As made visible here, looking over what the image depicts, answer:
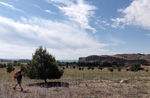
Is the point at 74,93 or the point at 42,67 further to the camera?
the point at 42,67

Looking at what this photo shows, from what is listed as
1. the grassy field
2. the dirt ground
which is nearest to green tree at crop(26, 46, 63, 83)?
the grassy field

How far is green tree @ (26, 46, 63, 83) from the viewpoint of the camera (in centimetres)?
1767

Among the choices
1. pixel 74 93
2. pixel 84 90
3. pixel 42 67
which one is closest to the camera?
pixel 74 93

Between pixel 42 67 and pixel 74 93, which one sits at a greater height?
pixel 42 67

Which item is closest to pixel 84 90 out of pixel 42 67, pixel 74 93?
pixel 74 93

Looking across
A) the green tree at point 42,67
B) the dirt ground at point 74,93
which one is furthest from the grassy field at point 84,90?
the green tree at point 42,67

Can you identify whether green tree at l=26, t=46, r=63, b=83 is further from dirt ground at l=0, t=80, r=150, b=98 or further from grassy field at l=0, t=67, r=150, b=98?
dirt ground at l=0, t=80, r=150, b=98

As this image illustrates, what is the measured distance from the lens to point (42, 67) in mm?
17766

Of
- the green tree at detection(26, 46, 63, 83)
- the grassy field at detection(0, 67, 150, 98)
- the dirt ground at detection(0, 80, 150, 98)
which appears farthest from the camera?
the green tree at detection(26, 46, 63, 83)

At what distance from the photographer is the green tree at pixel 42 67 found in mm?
17672

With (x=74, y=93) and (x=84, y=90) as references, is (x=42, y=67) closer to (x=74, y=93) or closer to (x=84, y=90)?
(x=84, y=90)

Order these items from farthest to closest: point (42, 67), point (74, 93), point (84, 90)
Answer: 1. point (42, 67)
2. point (84, 90)
3. point (74, 93)

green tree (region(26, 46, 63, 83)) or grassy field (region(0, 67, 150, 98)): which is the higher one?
green tree (region(26, 46, 63, 83))

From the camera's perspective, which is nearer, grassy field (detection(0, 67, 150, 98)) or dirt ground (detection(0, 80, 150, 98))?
dirt ground (detection(0, 80, 150, 98))
